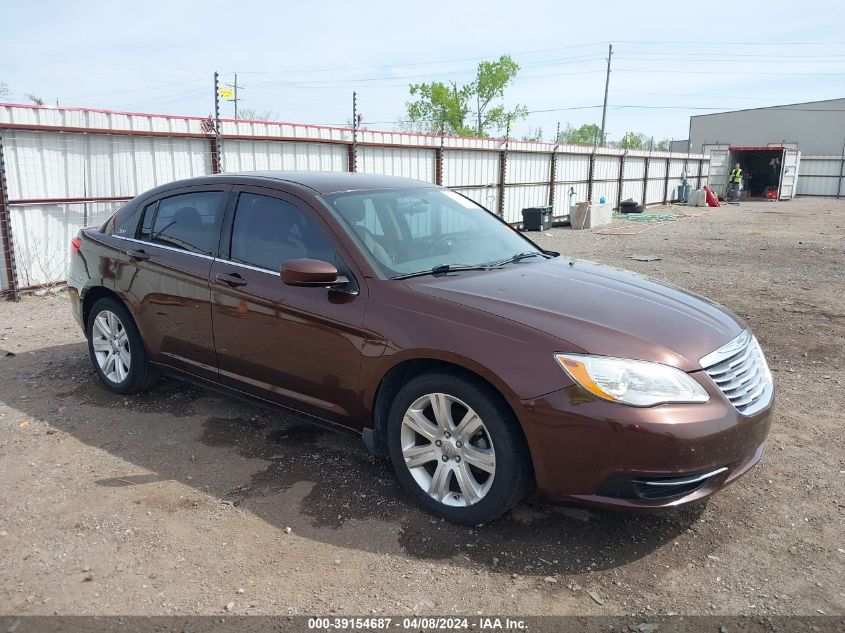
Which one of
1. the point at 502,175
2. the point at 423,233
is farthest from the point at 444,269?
the point at 502,175

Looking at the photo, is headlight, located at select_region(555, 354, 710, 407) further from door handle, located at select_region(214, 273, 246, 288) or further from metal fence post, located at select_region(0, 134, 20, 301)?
metal fence post, located at select_region(0, 134, 20, 301)

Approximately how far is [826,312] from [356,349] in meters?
6.97

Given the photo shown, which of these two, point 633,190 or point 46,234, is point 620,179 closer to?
point 633,190

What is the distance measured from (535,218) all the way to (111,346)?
51.4 ft

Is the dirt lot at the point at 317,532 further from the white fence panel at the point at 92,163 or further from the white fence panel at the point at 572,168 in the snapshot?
the white fence panel at the point at 572,168

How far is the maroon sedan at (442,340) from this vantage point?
9.33 feet

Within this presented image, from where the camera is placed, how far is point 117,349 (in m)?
4.99

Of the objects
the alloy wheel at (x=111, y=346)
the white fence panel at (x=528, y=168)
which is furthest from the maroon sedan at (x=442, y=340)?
the white fence panel at (x=528, y=168)

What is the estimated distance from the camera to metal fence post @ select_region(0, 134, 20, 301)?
829 centimetres

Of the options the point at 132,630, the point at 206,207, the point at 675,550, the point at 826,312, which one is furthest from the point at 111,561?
the point at 826,312

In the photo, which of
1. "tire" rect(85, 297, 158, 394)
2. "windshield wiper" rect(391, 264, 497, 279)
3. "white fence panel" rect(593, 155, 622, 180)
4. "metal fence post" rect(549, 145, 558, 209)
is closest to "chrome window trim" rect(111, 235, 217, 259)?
"tire" rect(85, 297, 158, 394)

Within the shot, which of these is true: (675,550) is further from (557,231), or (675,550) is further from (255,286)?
(557,231)

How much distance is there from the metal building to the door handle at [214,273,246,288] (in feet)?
124

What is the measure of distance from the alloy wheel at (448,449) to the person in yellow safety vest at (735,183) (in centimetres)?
3687
